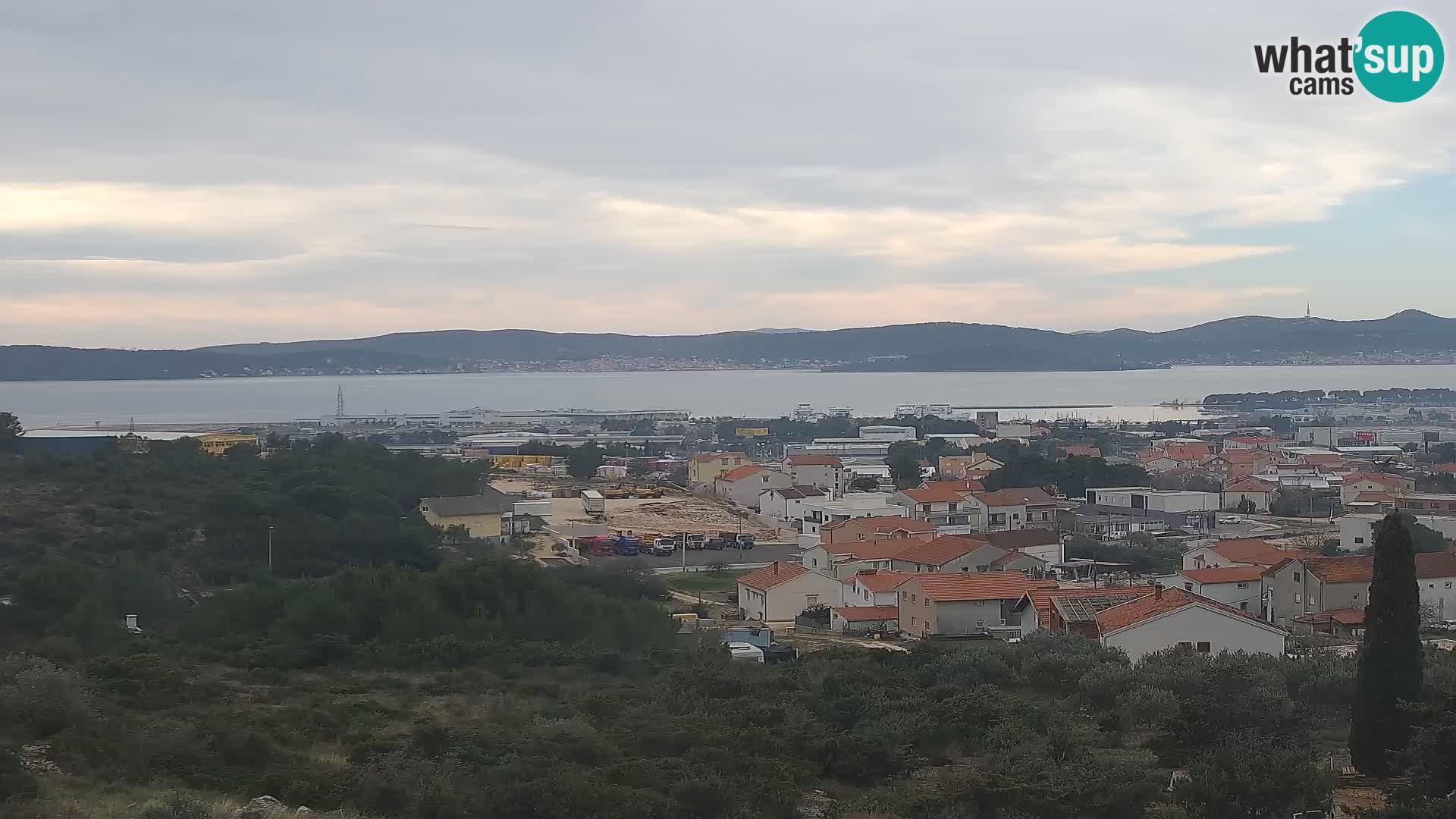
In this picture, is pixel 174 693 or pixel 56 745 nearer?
pixel 56 745

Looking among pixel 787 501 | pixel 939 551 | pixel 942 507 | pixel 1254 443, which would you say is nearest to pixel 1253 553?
pixel 939 551

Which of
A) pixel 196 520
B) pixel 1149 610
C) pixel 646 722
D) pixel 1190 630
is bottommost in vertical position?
pixel 1190 630

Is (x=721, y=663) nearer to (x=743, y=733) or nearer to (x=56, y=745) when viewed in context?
(x=743, y=733)

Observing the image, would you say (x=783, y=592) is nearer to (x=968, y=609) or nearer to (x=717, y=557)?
(x=968, y=609)

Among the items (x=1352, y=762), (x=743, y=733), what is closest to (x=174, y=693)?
(x=743, y=733)

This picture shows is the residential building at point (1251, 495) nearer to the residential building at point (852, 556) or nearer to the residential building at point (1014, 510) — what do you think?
the residential building at point (1014, 510)

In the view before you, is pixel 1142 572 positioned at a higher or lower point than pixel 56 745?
lower

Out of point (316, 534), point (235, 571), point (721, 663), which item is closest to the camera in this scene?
point (721, 663)
